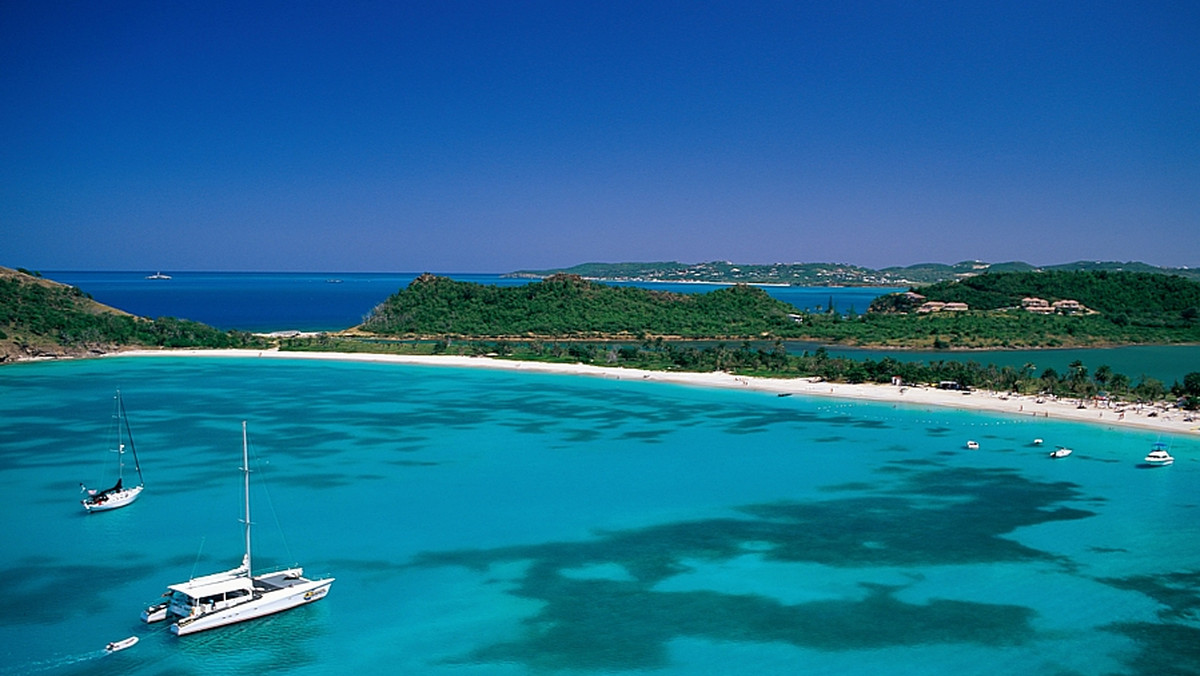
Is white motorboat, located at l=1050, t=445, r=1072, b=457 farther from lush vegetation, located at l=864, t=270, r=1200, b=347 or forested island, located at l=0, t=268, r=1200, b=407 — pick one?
lush vegetation, located at l=864, t=270, r=1200, b=347

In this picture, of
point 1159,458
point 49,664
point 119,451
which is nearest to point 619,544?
point 49,664

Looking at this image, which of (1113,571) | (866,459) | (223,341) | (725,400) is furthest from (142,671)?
(223,341)

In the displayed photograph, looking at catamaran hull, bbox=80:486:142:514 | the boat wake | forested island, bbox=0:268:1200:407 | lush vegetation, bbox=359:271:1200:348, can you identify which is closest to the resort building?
forested island, bbox=0:268:1200:407

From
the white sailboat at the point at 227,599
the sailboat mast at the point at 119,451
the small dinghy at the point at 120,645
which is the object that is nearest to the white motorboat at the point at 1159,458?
the white sailboat at the point at 227,599

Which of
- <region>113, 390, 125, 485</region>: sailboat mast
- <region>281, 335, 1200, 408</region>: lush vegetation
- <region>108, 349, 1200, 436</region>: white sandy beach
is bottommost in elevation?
<region>113, 390, 125, 485</region>: sailboat mast

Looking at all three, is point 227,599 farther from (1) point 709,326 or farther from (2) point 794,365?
(1) point 709,326

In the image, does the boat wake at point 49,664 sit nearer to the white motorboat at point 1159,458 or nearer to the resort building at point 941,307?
the white motorboat at point 1159,458
